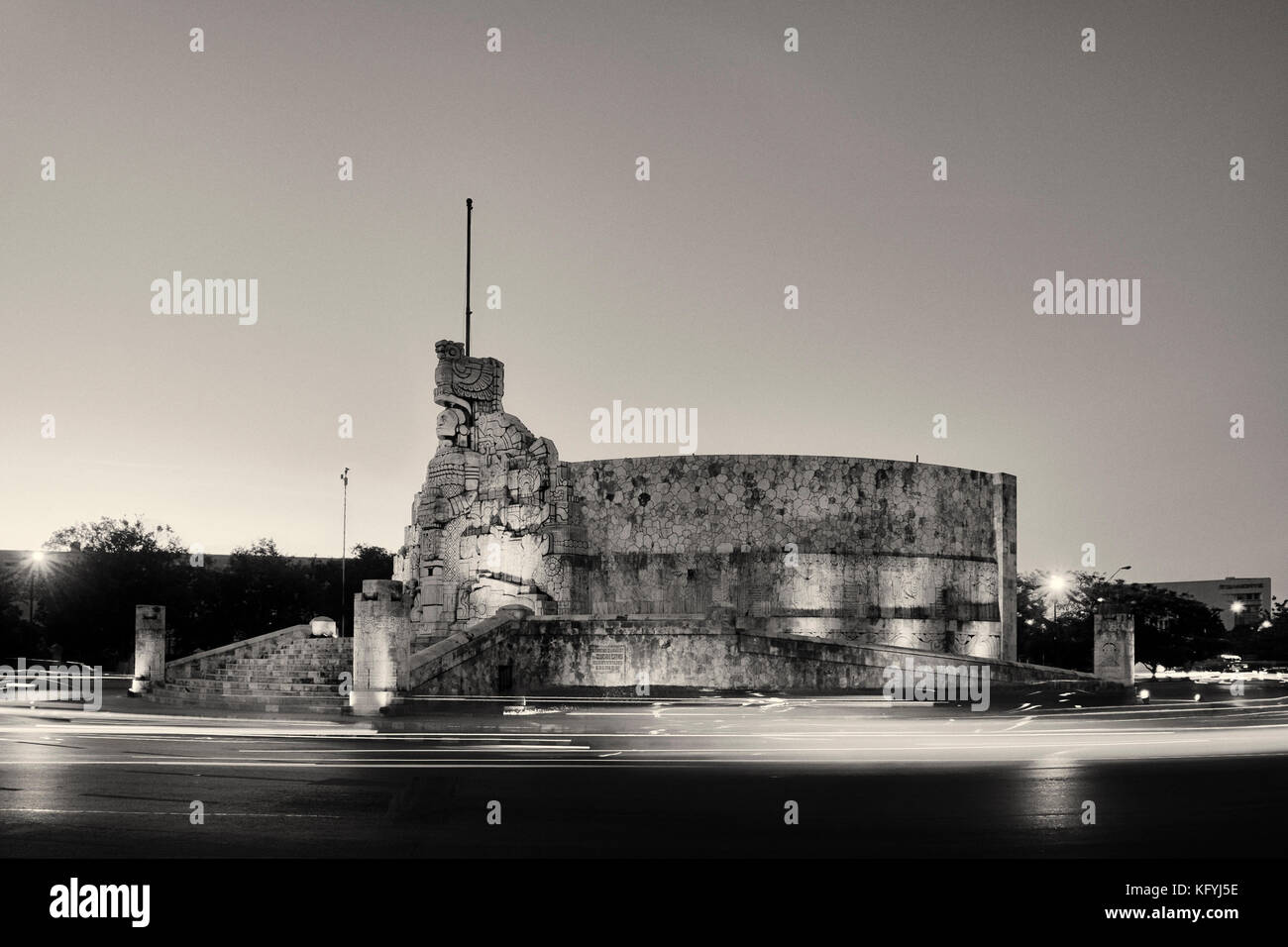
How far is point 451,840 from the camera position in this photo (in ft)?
25.6

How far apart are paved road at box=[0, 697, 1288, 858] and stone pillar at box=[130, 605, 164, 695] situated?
9929mm

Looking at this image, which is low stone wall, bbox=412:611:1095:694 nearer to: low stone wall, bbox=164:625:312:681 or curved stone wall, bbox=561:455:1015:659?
low stone wall, bbox=164:625:312:681

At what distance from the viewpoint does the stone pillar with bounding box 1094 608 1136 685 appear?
92.8ft

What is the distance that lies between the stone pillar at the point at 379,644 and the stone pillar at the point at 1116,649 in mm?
16067

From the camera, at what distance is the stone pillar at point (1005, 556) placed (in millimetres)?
40875

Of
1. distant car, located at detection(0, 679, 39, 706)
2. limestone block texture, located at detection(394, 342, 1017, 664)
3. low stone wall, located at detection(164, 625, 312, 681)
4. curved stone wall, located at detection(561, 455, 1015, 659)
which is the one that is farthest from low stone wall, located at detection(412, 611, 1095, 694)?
curved stone wall, located at detection(561, 455, 1015, 659)

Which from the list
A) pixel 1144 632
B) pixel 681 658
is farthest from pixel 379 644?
pixel 1144 632

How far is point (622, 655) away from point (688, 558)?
10.7 m

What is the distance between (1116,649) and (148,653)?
22.2 m

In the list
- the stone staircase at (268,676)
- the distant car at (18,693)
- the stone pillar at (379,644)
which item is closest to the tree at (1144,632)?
the stone staircase at (268,676)

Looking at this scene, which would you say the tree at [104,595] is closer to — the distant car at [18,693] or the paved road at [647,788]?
the distant car at [18,693]
